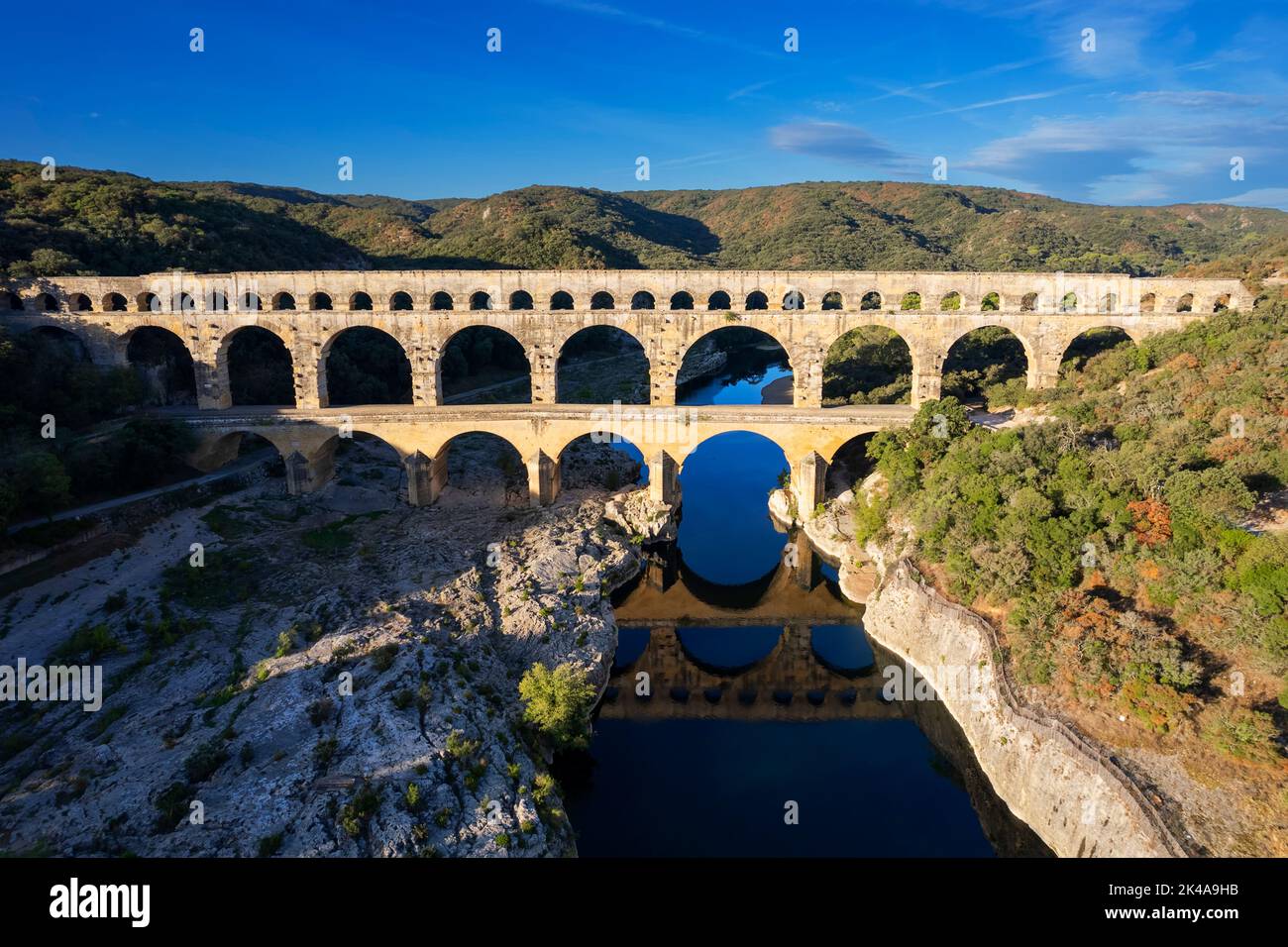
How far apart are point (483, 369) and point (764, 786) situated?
3904 cm

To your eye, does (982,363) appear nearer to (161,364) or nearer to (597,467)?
(597,467)

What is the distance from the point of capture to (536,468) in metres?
31.2

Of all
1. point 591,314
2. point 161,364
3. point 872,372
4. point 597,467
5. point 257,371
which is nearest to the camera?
point 591,314

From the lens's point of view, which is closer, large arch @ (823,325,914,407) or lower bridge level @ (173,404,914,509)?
lower bridge level @ (173,404,914,509)

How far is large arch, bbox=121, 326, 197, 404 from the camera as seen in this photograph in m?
33.8

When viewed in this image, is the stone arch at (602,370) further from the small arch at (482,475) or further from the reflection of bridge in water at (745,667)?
the reflection of bridge in water at (745,667)

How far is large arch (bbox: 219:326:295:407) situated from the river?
22.8 meters

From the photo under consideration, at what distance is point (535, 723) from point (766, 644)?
9.26 meters

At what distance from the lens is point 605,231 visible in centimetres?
8581

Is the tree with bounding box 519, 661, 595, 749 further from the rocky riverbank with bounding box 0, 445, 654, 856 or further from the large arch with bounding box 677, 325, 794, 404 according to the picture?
the large arch with bounding box 677, 325, 794, 404

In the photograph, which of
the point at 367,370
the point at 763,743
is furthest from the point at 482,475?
the point at 763,743

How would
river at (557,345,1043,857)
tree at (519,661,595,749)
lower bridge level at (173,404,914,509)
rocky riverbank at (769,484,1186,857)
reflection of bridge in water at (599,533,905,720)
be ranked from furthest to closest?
lower bridge level at (173,404,914,509)
reflection of bridge in water at (599,533,905,720)
tree at (519,661,595,749)
river at (557,345,1043,857)
rocky riverbank at (769,484,1186,857)

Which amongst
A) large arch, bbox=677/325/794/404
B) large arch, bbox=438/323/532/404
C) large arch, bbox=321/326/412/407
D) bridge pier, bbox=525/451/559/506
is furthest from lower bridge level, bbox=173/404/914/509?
large arch, bbox=677/325/794/404
